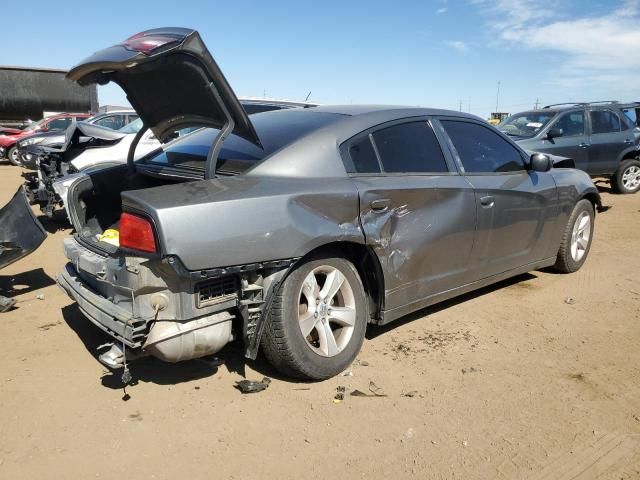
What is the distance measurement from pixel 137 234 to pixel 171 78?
0.99 m

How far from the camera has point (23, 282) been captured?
5207 millimetres

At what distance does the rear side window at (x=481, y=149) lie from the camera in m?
4.18

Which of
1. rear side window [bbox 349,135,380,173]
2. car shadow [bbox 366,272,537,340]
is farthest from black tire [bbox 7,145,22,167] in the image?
rear side window [bbox 349,135,380,173]

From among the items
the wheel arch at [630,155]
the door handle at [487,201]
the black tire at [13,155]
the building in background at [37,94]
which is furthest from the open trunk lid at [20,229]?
the building in background at [37,94]

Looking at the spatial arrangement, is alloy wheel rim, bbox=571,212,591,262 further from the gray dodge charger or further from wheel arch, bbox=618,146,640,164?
wheel arch, bbox=618,146,640,164

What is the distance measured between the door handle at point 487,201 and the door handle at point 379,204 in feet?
3.28

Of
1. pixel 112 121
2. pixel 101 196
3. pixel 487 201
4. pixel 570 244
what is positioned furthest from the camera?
pixel 112 121

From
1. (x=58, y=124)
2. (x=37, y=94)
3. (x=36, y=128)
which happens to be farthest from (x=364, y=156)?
(x=37, y=94)

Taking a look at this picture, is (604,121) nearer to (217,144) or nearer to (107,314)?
(217,144)

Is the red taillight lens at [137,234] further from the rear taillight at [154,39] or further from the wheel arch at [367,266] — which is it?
the wheel arch at [367,266]

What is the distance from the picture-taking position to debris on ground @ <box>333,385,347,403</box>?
3.13 metres

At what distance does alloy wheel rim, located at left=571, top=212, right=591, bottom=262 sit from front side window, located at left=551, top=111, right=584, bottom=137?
5.11 m

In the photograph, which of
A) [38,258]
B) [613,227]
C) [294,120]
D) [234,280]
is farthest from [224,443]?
[613,227]

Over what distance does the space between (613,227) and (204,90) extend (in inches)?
281
